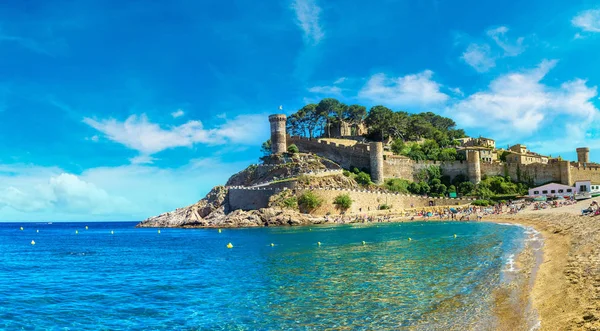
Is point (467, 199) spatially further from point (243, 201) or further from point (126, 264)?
point (126, 264)

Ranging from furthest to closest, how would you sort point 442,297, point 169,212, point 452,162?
point 169,212, point 452,162, point 442,297

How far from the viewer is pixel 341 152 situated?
70.6 m

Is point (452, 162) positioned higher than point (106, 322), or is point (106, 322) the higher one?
point (452, 162)

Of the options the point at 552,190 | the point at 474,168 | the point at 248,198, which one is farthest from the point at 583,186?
the point at 248,198

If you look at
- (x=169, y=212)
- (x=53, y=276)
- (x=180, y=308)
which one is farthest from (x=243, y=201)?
(x=180, y=308)

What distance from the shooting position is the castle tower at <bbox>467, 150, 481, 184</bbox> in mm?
67062

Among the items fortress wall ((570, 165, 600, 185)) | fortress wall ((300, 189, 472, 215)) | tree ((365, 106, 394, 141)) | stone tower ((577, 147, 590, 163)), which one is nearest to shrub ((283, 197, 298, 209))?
fortress wall ((300, 189, 472, 215))

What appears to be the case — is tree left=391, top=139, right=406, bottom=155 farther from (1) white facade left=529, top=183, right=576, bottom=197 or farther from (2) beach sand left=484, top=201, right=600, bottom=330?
(2) beach sand left=484, top=201, right=600, bottom=330

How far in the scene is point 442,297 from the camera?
13.5 m

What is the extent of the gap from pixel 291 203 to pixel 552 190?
3327cm

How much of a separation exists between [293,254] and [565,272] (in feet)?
48.9

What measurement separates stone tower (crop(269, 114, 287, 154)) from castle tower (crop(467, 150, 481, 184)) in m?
27.4

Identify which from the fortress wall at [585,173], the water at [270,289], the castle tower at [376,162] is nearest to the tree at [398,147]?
the castle tower at [376,162]

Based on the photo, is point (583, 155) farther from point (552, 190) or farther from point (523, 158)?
point (552, 190)
